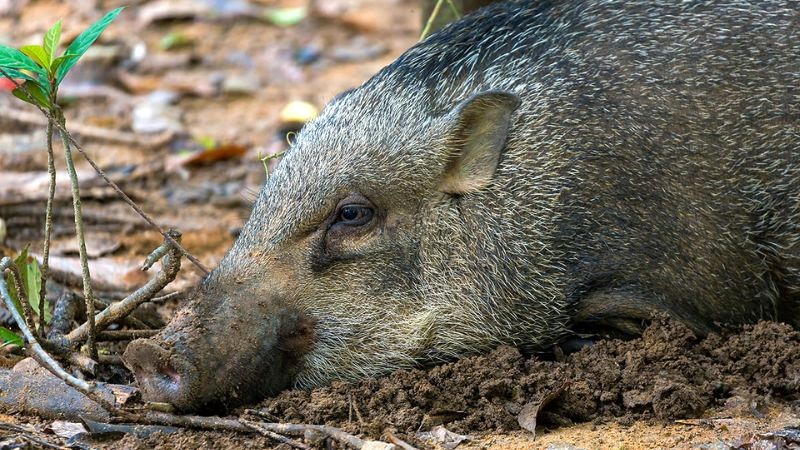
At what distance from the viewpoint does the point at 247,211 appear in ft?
23.3

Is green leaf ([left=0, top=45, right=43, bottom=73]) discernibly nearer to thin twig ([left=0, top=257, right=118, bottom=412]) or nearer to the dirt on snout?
thin twig ([left=0, top=257, right=118, bottom=412])

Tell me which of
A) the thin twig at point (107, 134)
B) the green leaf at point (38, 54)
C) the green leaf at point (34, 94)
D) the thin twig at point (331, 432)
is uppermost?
the thin twig at point (107, 134)

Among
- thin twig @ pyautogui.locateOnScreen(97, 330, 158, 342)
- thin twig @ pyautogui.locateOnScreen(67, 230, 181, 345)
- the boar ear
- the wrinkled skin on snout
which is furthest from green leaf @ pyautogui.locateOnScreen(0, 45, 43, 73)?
the boar ear

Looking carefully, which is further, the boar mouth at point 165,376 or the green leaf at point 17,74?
the green leaf at point 17,74

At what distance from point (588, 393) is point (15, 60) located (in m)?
2.52

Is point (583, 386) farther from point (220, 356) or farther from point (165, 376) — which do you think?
point (165, 376)

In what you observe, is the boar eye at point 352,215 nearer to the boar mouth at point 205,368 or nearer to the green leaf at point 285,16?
the boar mouth at point 205,368

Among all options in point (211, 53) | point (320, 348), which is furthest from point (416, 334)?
point (211, 53)

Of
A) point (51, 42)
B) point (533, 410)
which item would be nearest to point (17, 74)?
point (51, 42)

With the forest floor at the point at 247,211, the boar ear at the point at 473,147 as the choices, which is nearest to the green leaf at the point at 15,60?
the forest floor at the point at 247,211

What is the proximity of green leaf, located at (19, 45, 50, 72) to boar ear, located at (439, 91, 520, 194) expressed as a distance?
1698mm

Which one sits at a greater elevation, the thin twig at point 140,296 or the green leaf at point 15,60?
the green leaf at point 15,60

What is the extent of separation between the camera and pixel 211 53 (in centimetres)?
1146

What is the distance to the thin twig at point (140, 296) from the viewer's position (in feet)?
15.7
